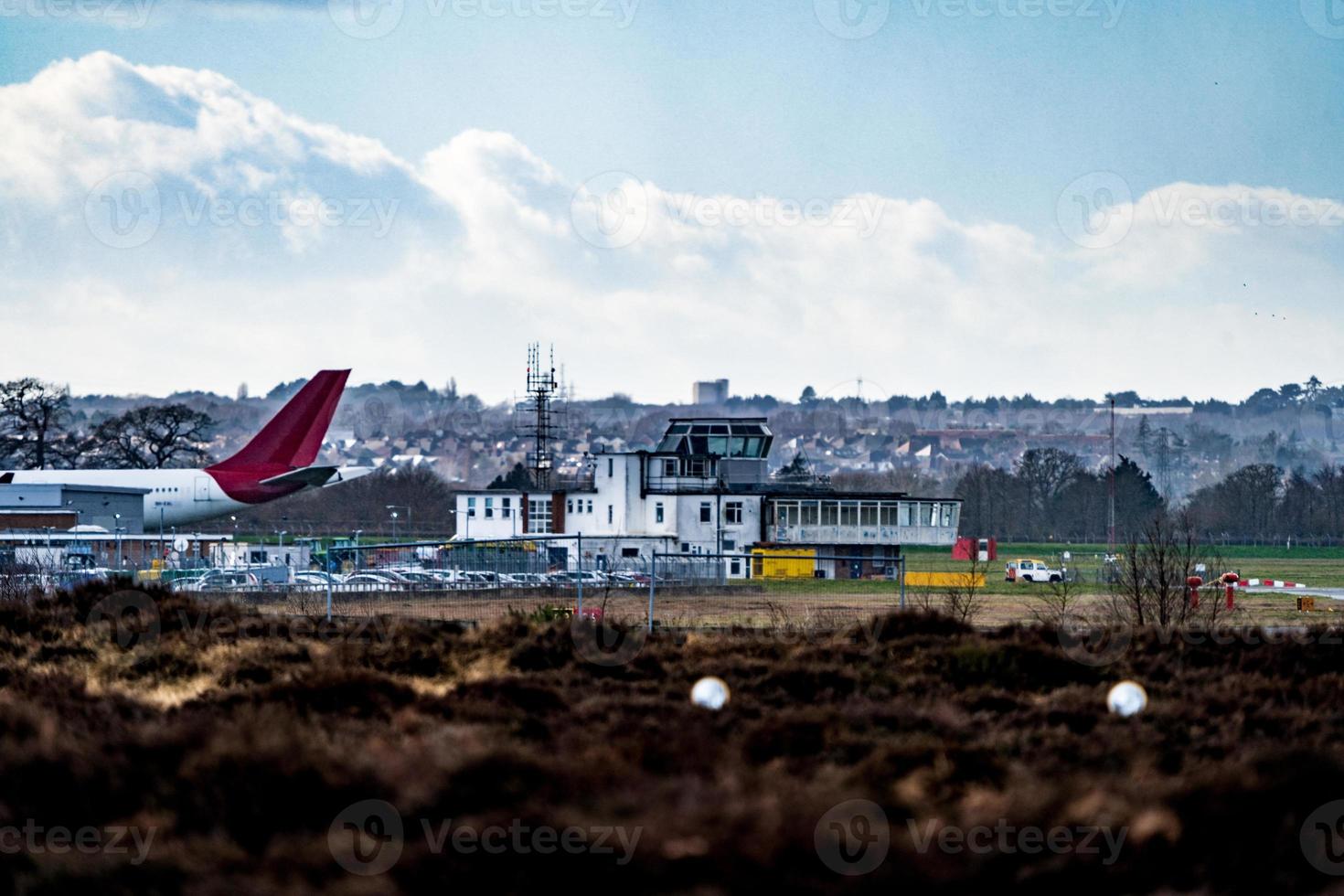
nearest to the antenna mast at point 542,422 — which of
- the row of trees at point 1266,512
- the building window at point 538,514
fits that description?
the building window at point 538,514

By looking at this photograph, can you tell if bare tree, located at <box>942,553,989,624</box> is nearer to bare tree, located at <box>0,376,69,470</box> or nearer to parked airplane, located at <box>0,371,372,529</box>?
parked airplane, located at <box>0,371,372,529</box>

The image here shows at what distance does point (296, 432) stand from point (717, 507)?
24.3m

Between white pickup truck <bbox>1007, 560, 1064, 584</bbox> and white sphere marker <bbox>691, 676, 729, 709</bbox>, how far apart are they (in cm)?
4592

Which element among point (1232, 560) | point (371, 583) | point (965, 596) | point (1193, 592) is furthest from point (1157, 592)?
point (1232, 560)

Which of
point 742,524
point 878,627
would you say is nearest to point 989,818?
point 878,627

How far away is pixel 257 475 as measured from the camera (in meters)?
76.4

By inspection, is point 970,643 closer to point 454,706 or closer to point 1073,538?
point 454,706

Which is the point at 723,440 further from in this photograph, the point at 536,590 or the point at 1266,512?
the point at 1266,512

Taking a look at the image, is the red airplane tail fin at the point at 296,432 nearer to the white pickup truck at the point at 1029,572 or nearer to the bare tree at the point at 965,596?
the bare tree at the point at 965,596

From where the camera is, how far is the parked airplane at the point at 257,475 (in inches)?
2953

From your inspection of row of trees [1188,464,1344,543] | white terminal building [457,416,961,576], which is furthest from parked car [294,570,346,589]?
row of trees [1188,464,1344,543]

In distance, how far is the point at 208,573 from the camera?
3988 cm

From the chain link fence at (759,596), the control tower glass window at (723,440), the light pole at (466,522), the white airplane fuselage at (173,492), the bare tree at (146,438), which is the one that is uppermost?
the bare tree at (146,438)

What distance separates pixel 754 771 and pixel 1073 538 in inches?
4546
